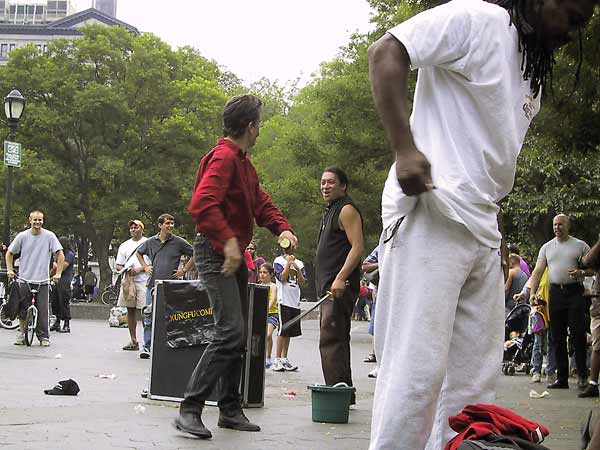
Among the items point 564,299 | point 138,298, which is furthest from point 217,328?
point 138,298

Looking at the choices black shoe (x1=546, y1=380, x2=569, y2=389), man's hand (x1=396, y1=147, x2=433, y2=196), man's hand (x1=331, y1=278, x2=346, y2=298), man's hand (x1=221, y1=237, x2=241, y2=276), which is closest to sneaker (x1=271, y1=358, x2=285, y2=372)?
black shoe (x1=546, y1=380, x2=569, y2=389)

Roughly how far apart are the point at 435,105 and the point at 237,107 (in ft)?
12.2

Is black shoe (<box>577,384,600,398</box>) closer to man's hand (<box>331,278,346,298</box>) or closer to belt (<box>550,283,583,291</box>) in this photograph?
belt (<box>550,283,583,291</box>)

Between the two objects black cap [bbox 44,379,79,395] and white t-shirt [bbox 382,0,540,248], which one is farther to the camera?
black cap [bbox 44,379,79,395]

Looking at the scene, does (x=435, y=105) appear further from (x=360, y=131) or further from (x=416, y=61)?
(x=360, y=131)

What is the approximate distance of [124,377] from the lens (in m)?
11.2

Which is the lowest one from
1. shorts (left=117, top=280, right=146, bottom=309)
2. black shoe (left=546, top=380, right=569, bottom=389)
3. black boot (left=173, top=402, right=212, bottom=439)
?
black shoe (left=546, top=380, right=569, bottom=389)

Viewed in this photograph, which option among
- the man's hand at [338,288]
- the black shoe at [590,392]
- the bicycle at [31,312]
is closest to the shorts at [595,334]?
the black shoe at [590,392]

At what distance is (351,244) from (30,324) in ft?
29.8

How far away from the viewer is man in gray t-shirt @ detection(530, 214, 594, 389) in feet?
40.5

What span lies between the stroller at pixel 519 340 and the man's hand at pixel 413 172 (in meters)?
12.6

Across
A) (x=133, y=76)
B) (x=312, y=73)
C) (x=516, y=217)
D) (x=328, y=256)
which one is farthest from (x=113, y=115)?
(x=328, y=256)

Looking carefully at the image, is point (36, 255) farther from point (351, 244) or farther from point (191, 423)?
point (191, 423)

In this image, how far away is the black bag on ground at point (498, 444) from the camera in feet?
9.82
